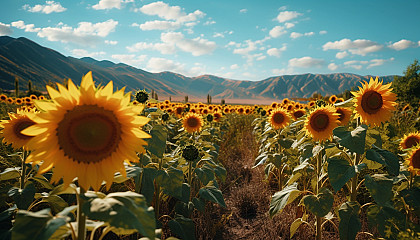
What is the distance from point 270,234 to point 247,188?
4.03ft

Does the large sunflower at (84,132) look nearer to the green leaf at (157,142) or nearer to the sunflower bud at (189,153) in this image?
the green leaf at (157,142)

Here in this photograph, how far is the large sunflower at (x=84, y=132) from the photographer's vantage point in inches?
43.0

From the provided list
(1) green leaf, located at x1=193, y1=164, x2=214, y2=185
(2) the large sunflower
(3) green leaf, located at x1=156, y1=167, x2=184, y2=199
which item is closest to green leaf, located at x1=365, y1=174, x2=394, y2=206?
(1) green leaf, located at x1=193, y1=164, x2=214, y2=185

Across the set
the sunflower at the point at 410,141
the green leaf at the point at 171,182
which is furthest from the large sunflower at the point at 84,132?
the sunflower at the point at 410,141

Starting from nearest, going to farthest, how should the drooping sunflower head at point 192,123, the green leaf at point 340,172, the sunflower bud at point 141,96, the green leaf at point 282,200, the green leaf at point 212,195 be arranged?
the green leaf at point 340,172
the green leaf at point 282,200
the green leaf at point 212,195
the sunflower bud at point 141,96
the drooping sunflower head at point 192,123

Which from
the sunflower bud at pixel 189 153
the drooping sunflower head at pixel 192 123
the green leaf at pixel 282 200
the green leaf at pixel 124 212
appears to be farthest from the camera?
the drooping sunflower head at pixel 192 123

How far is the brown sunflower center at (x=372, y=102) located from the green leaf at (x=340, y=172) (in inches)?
23.6

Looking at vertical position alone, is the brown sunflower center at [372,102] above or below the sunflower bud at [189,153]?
above

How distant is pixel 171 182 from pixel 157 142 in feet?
1.20

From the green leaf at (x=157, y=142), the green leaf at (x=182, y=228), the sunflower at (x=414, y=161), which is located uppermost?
the green leaf at (x=157, y=142)

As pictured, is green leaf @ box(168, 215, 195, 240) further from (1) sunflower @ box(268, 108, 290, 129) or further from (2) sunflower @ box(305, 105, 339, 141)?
(1) sunflower @ box(268, 108, 290, 129)

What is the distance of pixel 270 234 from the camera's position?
2.93m

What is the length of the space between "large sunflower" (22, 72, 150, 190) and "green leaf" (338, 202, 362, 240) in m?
1.82

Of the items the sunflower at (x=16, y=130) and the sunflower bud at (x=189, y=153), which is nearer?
the sunflower at (x=16, y=130)
